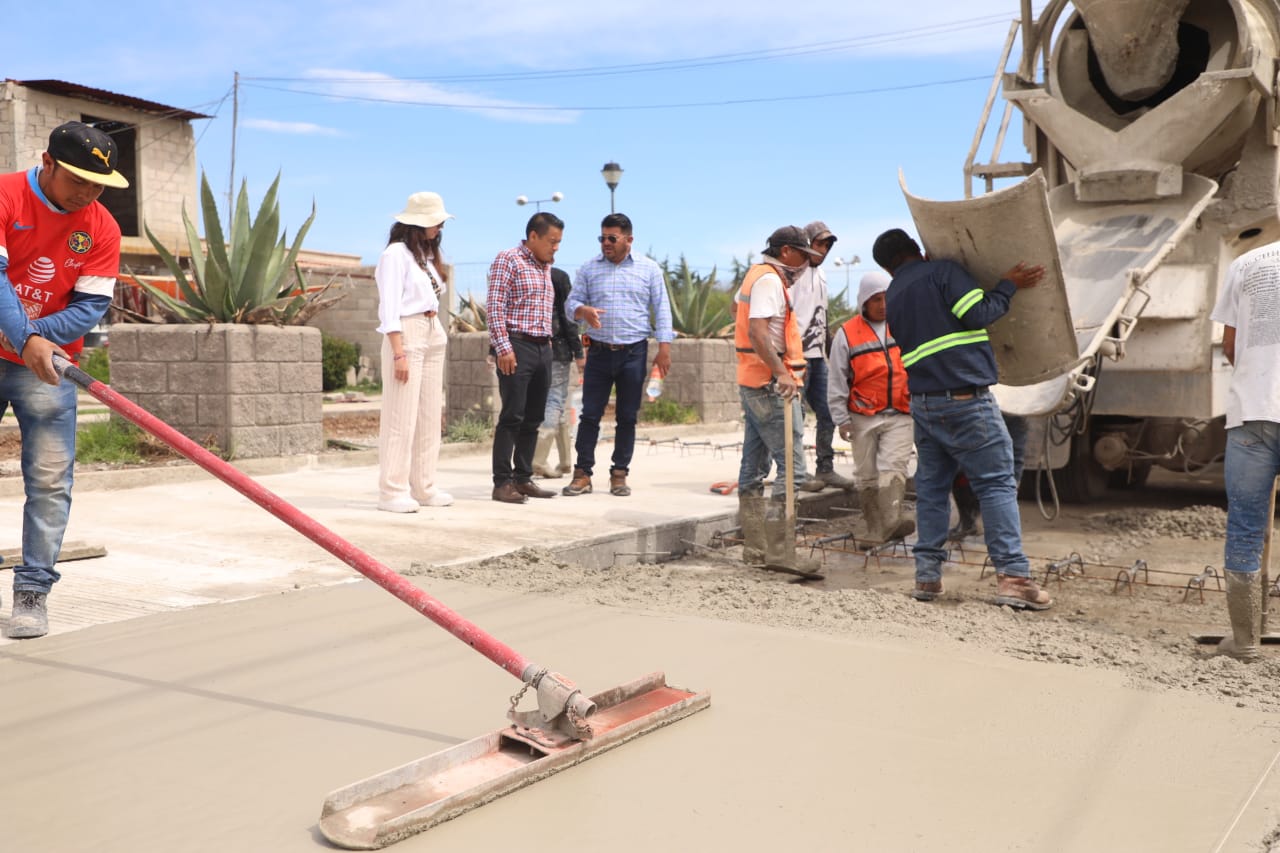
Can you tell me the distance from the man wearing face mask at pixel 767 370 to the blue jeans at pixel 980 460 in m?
0.80

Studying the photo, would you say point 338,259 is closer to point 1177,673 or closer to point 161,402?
point 161,402

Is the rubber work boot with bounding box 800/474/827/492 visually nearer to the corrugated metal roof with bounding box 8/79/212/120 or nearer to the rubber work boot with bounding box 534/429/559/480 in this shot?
the rubber work boot with bounding box 534/429/559/480

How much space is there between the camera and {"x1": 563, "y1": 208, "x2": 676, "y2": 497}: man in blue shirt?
777 centimetres

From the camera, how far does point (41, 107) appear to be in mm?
25125

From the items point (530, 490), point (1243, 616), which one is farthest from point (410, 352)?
point (1243, 616)

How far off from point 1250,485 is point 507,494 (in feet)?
14.4

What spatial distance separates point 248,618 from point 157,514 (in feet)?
8.55

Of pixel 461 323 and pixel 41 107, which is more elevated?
pixel 41 107

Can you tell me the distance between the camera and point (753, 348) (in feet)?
20.0

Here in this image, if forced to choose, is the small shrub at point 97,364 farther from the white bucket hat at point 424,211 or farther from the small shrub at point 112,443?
the white bucket hat at point 424,211

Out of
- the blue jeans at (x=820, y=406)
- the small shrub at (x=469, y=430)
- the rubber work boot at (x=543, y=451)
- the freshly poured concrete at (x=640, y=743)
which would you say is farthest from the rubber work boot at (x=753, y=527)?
the small shrub at (x=469, y=430)

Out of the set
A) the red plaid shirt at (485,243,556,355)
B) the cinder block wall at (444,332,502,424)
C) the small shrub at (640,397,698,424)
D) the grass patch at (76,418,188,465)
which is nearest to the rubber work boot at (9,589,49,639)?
the red plaid shirt at (485,243,556,355)

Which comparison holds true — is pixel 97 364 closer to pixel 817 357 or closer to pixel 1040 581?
pixel 817 357

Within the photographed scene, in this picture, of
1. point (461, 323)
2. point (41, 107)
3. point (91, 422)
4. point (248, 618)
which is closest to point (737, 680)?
point (248, 618)
